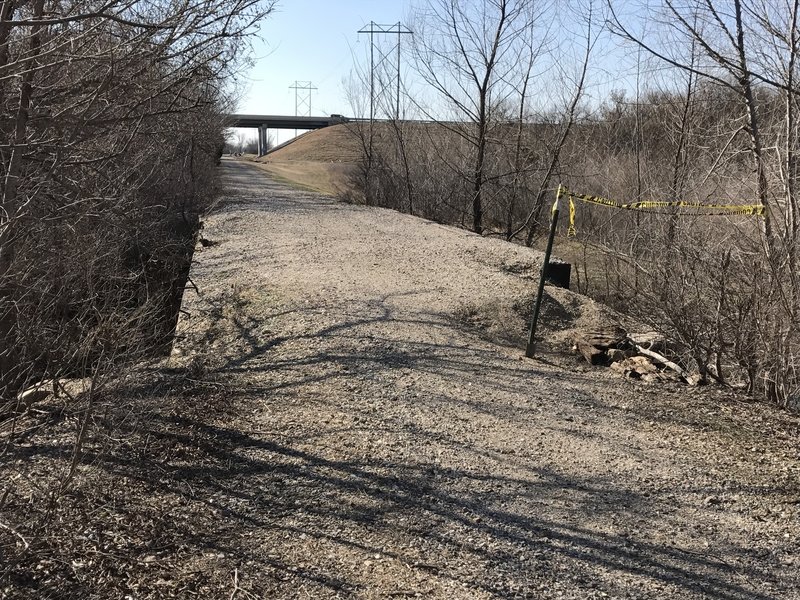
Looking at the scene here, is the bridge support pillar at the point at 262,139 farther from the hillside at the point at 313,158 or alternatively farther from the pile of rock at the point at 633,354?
the pile of rock at the point at 633,354

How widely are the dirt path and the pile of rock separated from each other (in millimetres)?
393

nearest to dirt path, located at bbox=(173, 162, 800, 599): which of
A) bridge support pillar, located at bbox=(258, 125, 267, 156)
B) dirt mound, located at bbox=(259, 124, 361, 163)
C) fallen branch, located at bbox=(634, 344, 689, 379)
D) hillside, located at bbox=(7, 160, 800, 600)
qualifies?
hillside, located at bbox=(7, 160, 800, 600)

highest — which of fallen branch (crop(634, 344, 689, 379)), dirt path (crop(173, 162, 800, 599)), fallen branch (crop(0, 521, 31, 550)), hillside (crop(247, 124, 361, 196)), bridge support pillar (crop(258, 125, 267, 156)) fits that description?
bridge support pillar (crop(258, 125, 267, 156))

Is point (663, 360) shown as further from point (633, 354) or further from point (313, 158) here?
point (313, 158)

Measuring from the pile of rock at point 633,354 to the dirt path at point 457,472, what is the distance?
1.29 ft

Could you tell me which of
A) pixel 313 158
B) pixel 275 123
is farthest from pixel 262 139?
pixel 313 158

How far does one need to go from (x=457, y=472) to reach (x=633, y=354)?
382cm

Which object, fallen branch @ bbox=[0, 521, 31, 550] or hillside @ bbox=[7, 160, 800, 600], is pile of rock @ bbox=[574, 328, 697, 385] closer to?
hillside @ bbox=[7, 160, 800, 600]

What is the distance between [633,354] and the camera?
7.54 meters

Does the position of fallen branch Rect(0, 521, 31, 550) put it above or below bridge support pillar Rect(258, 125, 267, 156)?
below

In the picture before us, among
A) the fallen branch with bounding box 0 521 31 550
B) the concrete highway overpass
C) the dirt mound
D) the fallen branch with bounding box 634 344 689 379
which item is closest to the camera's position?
the fallen branch with bounding box 0 521 31 550

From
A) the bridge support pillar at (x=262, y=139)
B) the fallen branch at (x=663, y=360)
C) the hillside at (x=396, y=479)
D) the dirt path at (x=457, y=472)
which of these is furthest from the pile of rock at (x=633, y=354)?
the bridge support pillar at (x=262, y=139)

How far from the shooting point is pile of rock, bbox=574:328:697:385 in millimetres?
6887

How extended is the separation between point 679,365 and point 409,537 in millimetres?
4530
